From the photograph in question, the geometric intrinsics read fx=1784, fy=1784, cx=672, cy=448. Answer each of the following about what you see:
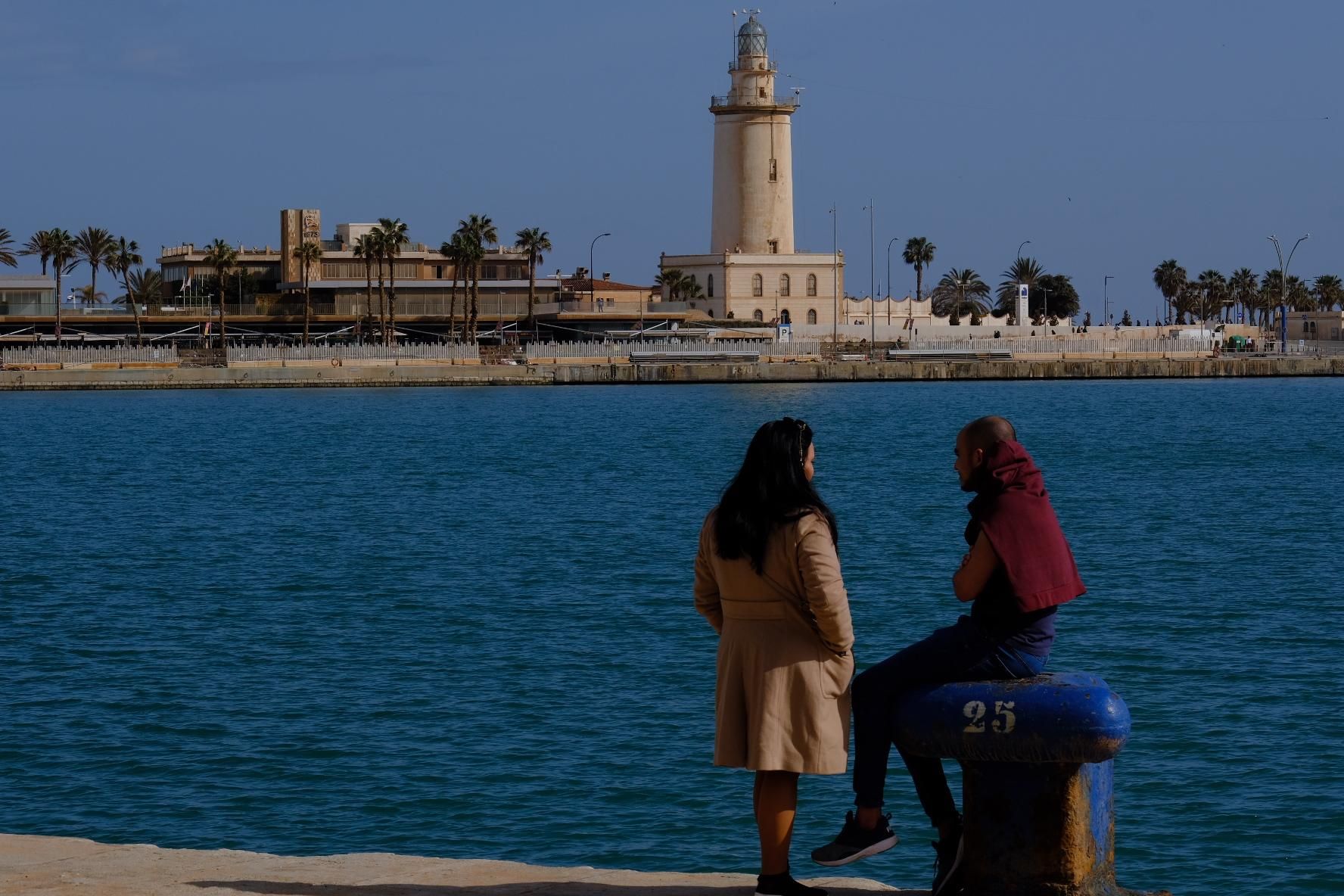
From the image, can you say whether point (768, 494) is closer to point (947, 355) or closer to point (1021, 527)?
point (1021, 527)

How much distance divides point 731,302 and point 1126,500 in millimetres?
69552

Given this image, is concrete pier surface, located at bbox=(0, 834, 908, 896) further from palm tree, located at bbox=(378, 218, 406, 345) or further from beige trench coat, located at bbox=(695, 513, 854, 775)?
palm tree, located at bbox=(378, 218, 406, 345)

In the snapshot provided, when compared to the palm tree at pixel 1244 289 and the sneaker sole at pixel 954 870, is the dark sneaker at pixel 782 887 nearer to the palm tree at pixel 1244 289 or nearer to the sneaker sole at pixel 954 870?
the sneaker sole at pixel 954 870

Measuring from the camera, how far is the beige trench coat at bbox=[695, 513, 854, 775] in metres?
6.27

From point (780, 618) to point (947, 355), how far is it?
296 ft

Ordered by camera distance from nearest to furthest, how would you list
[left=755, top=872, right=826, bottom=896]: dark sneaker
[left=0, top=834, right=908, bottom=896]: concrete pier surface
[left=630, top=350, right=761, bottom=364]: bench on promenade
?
[left=755, top=872, right=826, bottom=896]: dark sneaker
[left=0, top=834, right=908, bottom=896]: concrete pier surface
[left=630, top=350, right=761, bottom=364]: bench on promenade

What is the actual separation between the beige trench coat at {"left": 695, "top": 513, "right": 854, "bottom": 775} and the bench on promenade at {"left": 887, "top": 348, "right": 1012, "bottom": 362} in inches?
3477

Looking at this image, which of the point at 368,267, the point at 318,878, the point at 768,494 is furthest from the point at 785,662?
the point at 368,267

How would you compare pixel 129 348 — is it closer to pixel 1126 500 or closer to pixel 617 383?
pixel 617 383

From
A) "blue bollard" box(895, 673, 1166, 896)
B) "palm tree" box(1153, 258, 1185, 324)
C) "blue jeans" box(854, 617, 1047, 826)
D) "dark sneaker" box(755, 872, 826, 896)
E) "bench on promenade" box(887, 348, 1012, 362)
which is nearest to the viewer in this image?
"blue bollard" box(895, 673, 1166, 896)

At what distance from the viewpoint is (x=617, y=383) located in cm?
9175

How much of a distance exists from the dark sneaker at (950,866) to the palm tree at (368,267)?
95.3 meters

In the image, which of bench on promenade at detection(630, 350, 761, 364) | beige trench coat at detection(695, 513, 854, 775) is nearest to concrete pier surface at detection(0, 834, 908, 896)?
beige trench coat at detection(695, 513, 854, 775)

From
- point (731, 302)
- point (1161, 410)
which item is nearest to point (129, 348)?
point (731, 302)
